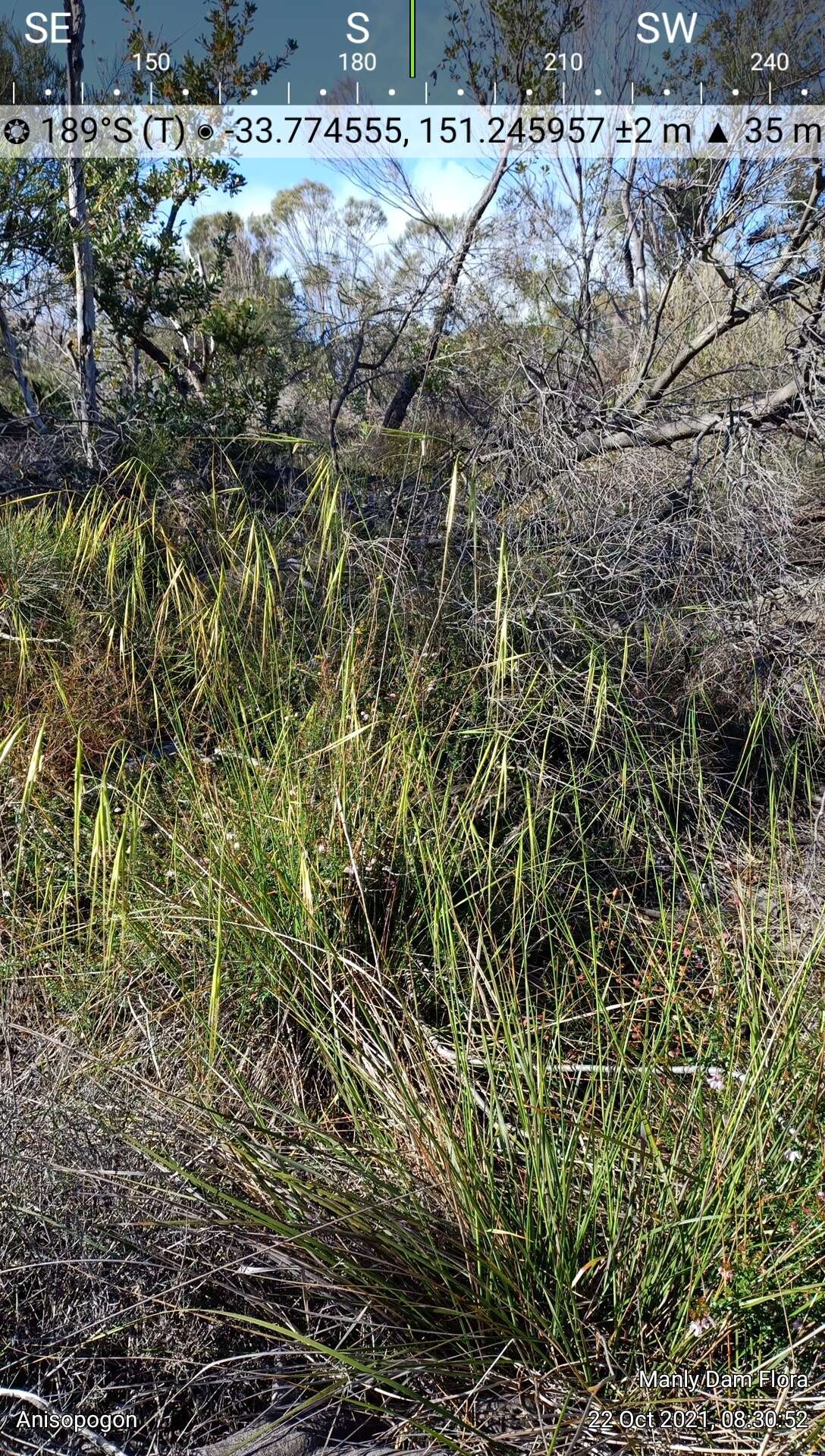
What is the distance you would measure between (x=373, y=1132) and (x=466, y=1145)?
180 mm

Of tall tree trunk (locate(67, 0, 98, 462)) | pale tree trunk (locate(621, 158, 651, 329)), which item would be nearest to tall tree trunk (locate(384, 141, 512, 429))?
pale tree trunk (locate(621, 158, 651, 329))

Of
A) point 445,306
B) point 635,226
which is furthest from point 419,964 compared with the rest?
point 635,226

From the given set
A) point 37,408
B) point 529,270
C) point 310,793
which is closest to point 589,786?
point 310,793

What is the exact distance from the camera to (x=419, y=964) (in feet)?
7.91

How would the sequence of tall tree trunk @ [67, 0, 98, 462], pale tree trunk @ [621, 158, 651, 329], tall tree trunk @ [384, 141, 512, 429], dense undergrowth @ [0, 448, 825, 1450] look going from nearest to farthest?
dense undergrowth @ [0, 448, 825, 1450] → pale tree trunk @ [621, 158, 651, 329] → tall tree trunk @ [67, 0, 98, 462] → tall tree trunk @ [384, 141, 512, 429]

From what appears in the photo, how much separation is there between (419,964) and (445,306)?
12.9 ft

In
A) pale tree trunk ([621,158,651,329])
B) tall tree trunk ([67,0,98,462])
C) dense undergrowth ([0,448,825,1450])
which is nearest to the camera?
dense undergrowth ([0,448,825,1450])

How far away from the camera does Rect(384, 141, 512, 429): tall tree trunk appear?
512 centimetres

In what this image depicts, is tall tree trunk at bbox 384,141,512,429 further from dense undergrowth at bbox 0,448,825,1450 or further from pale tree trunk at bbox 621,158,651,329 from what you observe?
dense undergrowth at bbox 0,448,825,1450

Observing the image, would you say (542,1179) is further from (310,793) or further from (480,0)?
(480,0)

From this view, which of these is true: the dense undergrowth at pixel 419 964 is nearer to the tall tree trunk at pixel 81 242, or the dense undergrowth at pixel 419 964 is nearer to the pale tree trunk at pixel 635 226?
the tall tree trunk at pixel 81 242

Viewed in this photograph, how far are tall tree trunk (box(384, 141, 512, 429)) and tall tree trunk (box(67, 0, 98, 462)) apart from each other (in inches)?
63.9

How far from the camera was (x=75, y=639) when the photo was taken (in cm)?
343

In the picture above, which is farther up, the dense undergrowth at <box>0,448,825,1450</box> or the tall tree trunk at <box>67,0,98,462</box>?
the tall tree trunk at <box>67,0,98,462</box>
